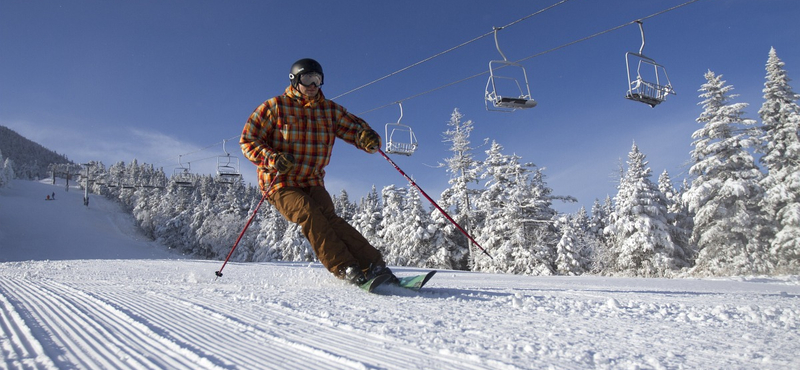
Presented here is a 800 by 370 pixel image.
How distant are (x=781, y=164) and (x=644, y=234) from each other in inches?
270

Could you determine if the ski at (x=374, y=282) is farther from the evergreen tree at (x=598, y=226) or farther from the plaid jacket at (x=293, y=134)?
the evergreen tree at (x=598, y=226)

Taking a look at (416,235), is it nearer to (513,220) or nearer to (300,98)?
(513,220)

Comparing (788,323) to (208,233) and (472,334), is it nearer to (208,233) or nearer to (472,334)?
(472,334)

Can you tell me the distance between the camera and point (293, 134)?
3678 mm

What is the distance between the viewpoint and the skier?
10.8 feet

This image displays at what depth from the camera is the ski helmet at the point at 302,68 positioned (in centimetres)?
367

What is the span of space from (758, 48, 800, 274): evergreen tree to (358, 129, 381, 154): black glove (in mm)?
20620

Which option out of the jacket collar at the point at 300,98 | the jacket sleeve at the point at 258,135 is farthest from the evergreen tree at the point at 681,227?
the jacket sleeve at the point at 258,135

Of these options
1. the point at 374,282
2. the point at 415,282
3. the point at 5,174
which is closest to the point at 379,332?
the point at 374,282

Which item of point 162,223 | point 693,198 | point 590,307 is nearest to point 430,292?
point 590,307

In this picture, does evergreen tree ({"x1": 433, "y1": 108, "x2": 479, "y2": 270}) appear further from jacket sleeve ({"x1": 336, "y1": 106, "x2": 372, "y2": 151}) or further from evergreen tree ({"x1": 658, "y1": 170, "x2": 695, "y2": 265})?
jacket sleeve ({"x1": 336, "y1": 106, "x2": 372, "y2": 151})

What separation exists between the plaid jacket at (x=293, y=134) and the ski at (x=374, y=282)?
1164mm

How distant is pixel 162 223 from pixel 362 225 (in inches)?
1530

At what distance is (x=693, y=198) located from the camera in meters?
19.0
